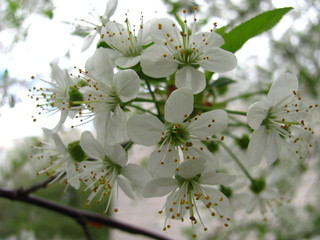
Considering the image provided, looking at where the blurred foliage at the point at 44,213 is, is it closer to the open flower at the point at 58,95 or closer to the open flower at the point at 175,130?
the open flower at the point at 58,95

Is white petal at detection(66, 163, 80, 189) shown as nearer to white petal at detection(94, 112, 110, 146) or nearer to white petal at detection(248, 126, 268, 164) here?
white petal at detection(94, 112, 110, 146)

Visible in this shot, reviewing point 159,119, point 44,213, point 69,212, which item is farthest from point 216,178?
point 44,213

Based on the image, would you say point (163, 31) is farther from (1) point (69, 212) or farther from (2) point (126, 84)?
(1) point (69, 212)

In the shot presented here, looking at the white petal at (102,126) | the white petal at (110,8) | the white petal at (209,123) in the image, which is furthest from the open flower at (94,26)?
the white petal at (209,123)

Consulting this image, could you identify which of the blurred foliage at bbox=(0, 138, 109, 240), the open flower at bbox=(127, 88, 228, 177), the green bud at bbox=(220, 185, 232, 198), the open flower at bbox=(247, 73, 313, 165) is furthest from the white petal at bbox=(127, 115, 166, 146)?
the blurred foliage at bbox=(0, 138, 109, 240)

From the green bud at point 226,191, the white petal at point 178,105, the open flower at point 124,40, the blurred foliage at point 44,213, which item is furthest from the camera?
the blurred foliage at point 44,213

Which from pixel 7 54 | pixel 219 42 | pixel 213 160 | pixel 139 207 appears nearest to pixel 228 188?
pixel 213 160
